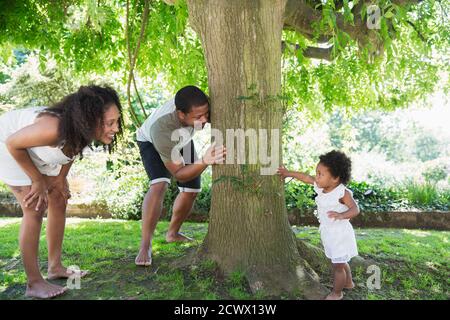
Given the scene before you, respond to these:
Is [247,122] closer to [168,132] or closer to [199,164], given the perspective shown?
[199,164]

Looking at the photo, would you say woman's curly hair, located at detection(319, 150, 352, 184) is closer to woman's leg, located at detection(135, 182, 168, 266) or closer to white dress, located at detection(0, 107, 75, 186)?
woman's leg, located at detection(135, 182, 168, 266)

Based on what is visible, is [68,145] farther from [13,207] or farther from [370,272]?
[13,207]

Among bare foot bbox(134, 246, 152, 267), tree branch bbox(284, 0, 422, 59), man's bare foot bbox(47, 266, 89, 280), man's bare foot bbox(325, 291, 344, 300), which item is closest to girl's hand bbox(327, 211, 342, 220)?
man's bare foot bbox(325, 291, 344, 300)

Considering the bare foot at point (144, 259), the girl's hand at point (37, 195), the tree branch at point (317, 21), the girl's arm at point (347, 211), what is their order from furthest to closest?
the tree branch at point (317, 21) → the bare foot at point (144, 259) → the girl's arm at point (347, 211) → the girl's hand at point (37, 195)

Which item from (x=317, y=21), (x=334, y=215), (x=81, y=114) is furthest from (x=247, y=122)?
(x=317, y=21)

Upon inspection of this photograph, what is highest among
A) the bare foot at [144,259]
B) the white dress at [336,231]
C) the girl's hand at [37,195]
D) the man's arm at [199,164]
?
the man's arm at [199,164]

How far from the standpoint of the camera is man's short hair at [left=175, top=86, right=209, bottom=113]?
3.90 m

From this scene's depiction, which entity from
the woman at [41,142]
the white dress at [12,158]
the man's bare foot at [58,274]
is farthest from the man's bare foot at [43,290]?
the white dress at [12,158]

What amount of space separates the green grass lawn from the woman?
0.49m

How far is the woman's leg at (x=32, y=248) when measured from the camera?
11.3 ft

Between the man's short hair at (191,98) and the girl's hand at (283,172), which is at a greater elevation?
the man's short hair at (191,98)

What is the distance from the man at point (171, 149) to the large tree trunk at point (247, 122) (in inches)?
5.5

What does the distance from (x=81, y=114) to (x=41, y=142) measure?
0.32 meters

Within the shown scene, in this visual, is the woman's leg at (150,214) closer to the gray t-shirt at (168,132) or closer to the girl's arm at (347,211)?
the gray t-shirt at (168,132)
